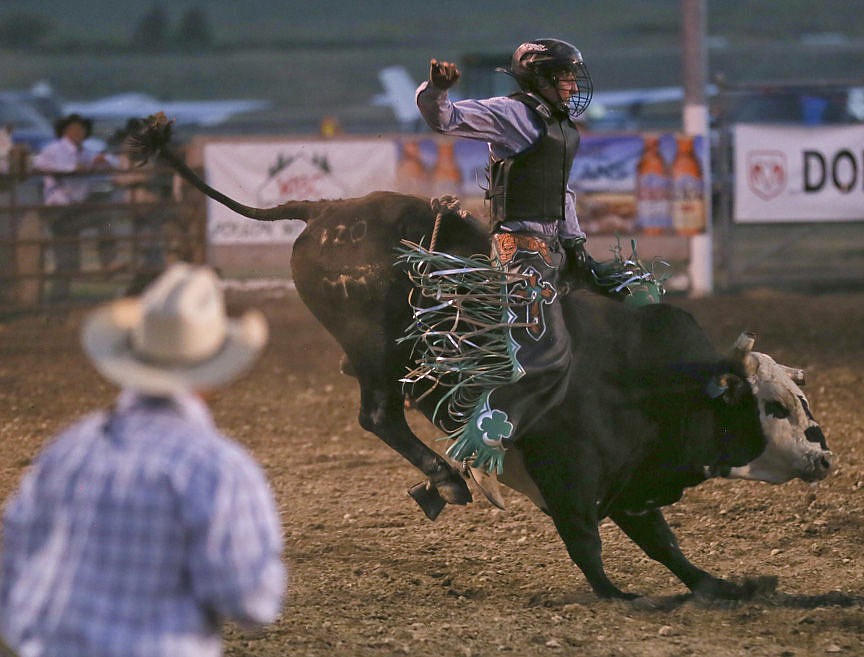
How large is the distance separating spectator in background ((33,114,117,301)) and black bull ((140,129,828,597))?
23.4 ft

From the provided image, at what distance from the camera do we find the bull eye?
4.34m

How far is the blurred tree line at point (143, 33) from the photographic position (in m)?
38.8

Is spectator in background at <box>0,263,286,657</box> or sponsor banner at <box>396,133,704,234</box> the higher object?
spectator in background at <box>0,263,286,657</box>

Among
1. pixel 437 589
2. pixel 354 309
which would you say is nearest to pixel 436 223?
pixel 354 309

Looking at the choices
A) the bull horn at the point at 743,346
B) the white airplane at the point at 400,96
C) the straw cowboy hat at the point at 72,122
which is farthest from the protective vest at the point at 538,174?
the white airplane at the point at 400,96

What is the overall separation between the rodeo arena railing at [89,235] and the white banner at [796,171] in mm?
4930

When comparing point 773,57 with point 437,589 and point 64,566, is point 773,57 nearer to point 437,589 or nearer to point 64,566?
point 437,589

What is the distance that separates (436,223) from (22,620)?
8.52ft

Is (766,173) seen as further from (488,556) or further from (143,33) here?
(143,33)

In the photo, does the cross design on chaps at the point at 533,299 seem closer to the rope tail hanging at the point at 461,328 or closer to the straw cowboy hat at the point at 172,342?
the rope tail hanging at the point at 461,328

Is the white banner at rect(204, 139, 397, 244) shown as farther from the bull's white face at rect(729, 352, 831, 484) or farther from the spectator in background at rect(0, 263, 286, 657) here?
the spectator in background at rect(0, 263, 286, 657)

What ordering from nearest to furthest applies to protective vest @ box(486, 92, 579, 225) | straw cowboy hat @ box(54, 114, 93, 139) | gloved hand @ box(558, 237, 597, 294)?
protective vest @ box(486, 92, 579, 225) < gloved hand @ box(558, 237, 597, 294) < straw cowboy hat @ box(54, 114, 93, 139)

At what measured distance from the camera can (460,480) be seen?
4.67 m

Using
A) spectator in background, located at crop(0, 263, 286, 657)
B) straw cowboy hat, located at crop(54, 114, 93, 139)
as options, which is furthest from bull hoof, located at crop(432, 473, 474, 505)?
straw cowboy hat, located at crop(54, 114, 93, 139)
